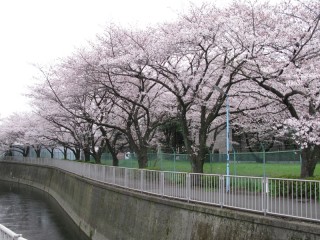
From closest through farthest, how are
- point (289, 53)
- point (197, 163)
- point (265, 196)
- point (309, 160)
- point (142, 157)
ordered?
point (265, 196), point (309, 160), point (289, 53), point (197, 163), point (142, 157)

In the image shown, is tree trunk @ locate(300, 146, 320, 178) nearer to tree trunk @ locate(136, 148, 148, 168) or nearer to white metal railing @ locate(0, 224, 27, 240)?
tree trunk @ locate(136, 148, 148, 168)

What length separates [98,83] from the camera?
900 inches

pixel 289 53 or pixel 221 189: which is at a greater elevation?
pixel 289 53

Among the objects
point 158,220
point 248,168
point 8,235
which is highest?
point 248,168

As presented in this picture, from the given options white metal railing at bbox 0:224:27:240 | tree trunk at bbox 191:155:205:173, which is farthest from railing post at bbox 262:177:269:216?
tree trunk at bbox 191:155:205:173

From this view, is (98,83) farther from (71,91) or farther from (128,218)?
(128,218)

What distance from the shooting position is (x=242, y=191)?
418 inches

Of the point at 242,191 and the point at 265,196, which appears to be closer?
the point at 265,196

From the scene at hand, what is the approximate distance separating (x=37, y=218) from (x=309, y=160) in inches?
755

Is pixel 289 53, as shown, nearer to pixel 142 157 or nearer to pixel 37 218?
pixel 142 157

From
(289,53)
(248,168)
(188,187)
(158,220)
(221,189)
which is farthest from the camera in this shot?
(248,168)

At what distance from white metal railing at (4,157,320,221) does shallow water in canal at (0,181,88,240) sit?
27.0 feet

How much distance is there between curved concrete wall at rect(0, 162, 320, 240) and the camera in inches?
351

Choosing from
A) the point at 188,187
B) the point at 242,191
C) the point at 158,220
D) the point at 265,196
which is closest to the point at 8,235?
the point at 265,196
